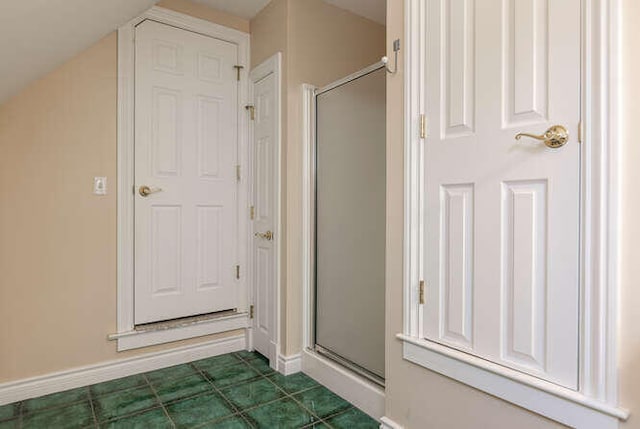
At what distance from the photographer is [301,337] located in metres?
2.40

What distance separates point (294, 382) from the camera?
2.25 m

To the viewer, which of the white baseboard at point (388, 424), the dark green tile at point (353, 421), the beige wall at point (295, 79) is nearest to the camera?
the white baseboard at point (388, 424)

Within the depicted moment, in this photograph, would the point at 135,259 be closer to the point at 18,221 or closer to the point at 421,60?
the point at 18,221

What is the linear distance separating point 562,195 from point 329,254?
140 cm

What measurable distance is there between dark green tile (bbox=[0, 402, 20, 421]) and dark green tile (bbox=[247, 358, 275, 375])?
1.24 m

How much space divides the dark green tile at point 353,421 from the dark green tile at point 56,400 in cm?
137

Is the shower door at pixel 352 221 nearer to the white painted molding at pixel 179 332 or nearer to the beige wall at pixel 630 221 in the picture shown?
the white painted molding at pixel 179 332

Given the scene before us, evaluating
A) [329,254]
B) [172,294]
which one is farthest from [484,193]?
[172,294]

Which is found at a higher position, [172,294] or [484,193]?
[484,193]

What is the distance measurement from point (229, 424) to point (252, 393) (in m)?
0.30

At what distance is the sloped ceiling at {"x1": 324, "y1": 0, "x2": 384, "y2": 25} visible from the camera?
8.25 ft

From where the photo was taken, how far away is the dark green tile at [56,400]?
1.98m

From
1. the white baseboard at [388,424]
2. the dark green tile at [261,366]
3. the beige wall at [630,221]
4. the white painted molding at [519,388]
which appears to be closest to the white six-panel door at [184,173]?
the dark green tile at [261,366]

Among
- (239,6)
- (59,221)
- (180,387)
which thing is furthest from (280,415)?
(239,6)
